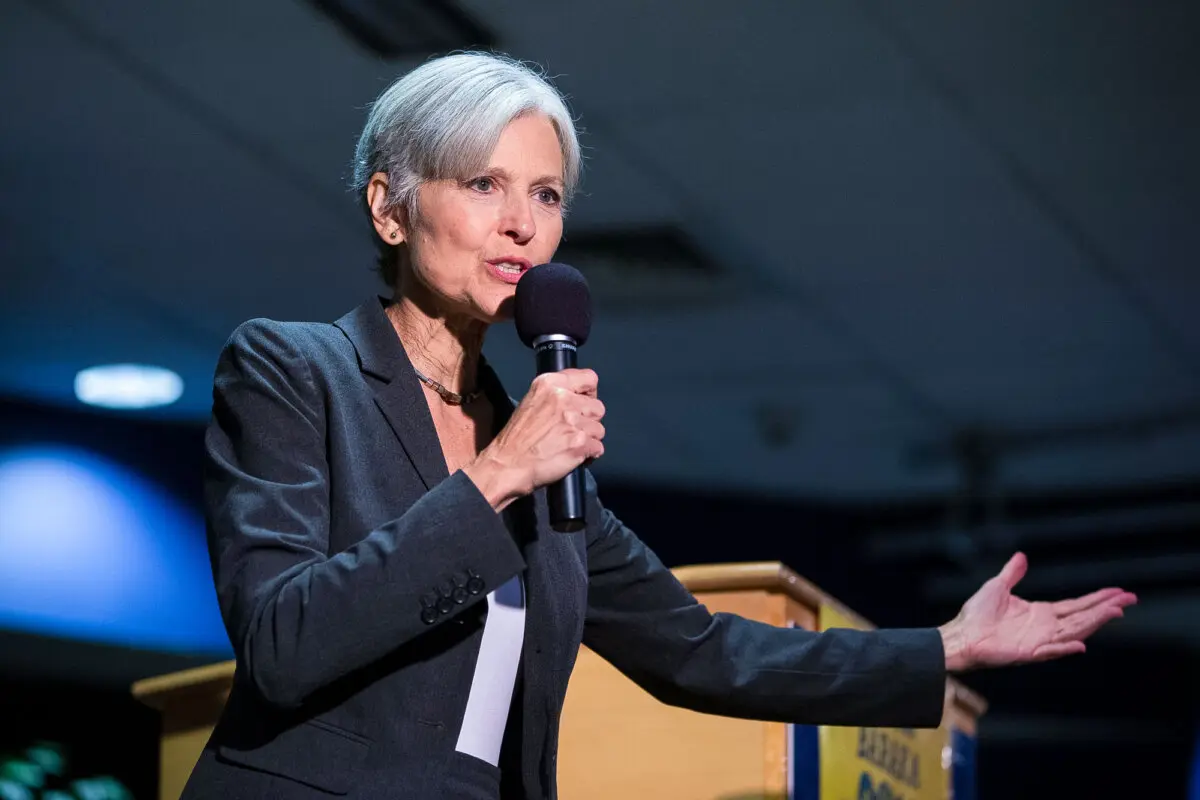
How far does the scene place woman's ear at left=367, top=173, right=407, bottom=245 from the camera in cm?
184

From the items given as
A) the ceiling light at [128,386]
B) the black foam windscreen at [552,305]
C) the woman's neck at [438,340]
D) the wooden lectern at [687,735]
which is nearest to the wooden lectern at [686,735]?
the wooden lectern at [687,735]

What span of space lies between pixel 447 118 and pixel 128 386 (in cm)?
489

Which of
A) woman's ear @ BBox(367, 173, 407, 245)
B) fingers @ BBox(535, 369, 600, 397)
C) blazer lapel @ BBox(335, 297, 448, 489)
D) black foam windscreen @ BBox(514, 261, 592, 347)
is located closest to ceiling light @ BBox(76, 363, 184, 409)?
woman's ear @ BBox(367, 173, 407, 245)

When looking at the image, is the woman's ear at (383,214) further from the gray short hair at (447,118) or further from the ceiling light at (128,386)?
the ceiling light at (128,386)

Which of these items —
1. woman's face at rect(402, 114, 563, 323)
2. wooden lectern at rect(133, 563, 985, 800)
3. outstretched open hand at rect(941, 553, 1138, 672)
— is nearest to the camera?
woman's face at rect(402, 114, 563, 323)

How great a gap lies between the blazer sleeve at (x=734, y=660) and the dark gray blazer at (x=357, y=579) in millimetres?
135

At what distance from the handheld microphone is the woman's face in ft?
0.26

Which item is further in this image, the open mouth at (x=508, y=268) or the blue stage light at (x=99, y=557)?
the blue stage light at (x=99, y=557)

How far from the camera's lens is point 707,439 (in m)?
7.30

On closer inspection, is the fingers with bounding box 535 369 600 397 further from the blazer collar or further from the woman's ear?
the woman's ear

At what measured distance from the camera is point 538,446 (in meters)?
1.43

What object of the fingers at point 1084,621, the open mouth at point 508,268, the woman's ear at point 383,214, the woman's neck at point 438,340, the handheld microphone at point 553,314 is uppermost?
the woman's ear at point 383,214

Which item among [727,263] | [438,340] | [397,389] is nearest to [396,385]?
[397,389]

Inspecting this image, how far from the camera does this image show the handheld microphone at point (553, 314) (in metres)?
1.60
